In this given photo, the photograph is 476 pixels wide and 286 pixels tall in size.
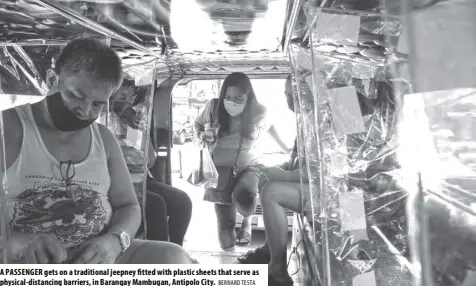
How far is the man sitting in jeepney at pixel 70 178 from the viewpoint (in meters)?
1.05

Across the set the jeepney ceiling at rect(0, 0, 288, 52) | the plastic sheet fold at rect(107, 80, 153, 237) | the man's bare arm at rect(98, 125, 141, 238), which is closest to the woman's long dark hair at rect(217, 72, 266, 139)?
the jeepney ceiling at rect(0, 0, 288, 52)

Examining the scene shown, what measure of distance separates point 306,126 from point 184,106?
58 cm

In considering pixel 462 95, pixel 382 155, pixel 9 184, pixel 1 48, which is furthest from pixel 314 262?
pixel 1 48

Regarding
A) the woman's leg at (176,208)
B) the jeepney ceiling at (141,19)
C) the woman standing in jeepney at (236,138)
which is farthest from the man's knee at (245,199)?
the jeepney ceiling at (141,19)

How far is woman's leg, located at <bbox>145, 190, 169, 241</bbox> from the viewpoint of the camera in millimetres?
1474

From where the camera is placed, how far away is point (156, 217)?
1.51 meters

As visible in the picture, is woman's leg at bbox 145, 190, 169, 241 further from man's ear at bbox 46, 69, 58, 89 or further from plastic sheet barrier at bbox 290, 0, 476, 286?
plastic sheet barrier at bbox 290, 0, 476, 286

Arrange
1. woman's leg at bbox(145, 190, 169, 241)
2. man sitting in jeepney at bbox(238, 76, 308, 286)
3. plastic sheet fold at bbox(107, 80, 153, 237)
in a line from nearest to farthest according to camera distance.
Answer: plastic sheet fold at bbox(107, 80, 153, 237) → woman's leg at bbox(145, 190, 169, 241) → man sitting in jeepney at bbox(238, 76, 308, 286)

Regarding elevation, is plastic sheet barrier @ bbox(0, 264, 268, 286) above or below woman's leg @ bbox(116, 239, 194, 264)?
below

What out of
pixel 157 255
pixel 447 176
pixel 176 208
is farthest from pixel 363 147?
pixel 176 208

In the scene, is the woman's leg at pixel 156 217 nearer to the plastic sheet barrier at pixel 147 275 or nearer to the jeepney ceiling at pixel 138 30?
the plastic sheet barrier at pixel 147 275

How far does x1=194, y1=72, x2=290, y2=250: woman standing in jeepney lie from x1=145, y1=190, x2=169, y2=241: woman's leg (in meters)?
0.22

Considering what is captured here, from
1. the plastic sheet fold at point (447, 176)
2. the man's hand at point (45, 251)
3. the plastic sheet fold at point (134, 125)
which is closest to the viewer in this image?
the plastic sheet fold at point (447, 176)

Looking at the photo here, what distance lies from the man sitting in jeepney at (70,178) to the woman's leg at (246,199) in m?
0.48
